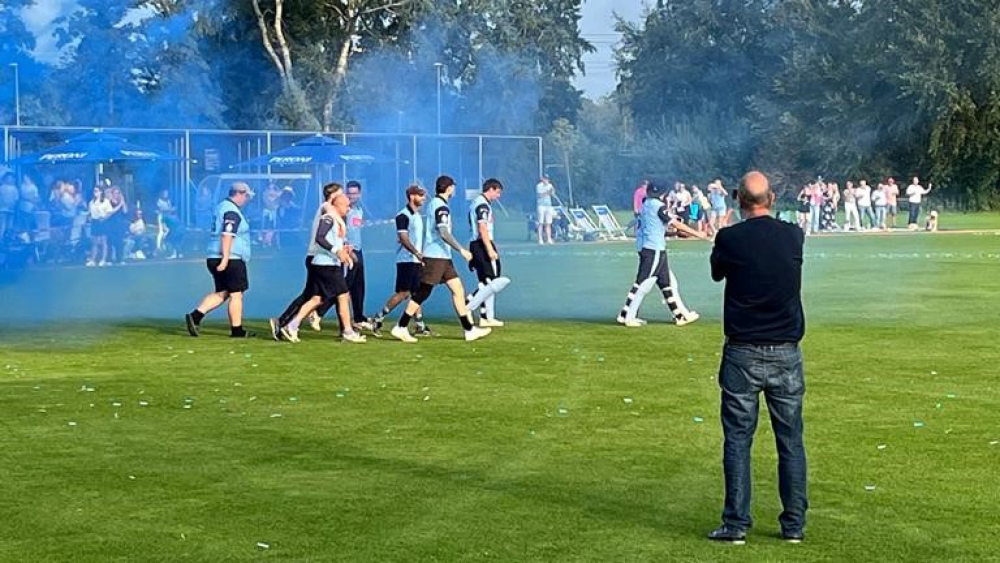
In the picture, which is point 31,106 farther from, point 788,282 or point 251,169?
point 788,282

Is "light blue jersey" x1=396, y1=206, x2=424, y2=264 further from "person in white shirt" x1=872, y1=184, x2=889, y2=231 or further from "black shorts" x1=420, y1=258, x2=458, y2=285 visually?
"person in white shirt" x1=872, y1=184, x2=889, y2=231

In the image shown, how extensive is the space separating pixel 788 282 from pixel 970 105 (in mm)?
45228

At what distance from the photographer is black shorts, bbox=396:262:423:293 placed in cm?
1736

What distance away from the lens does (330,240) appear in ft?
53.8

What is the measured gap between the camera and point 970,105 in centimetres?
5000

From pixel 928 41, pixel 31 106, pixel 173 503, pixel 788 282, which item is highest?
pixel 928 41

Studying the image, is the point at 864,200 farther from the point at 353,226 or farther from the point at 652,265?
the point at 353,226

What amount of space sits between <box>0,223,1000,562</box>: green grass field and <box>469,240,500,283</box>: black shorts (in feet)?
2.59

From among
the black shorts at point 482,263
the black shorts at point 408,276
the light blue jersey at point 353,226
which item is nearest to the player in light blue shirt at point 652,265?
the black shorts at point 482,263

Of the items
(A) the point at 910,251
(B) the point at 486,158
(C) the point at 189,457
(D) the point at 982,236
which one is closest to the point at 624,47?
(B) the point at 486,158

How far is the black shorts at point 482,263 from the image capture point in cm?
1770

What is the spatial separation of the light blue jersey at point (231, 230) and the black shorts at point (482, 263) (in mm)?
2608

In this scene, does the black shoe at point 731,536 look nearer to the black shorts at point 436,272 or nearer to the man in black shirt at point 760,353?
the man in black shirt at point 760,353

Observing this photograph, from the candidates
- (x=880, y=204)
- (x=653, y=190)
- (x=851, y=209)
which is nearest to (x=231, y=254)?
(x=653, y=190)
